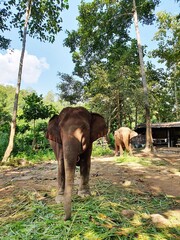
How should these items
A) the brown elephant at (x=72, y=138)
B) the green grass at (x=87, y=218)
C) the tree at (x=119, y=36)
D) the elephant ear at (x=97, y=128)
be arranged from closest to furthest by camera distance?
the green grass at (x=87, y=218)
the brown elephant at (x=72, y=138)
the elephant ear at (x=97, y=128)
the tree at (x=119, y=36)

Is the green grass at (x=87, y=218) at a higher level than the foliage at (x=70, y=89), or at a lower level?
lower

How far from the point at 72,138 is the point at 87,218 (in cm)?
118

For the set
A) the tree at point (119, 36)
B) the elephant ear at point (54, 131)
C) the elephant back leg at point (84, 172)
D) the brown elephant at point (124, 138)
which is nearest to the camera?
the elephant ear at point (54, 131)

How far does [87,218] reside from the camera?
345 cm

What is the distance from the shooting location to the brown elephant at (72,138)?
11.6 ft

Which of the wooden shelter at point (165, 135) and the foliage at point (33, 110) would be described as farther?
the wooden shelter at point (165, 135)

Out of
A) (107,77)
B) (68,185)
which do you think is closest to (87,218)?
(68,185)

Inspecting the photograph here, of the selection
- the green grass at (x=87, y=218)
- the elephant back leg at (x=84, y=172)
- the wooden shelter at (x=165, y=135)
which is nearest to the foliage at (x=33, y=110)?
the green grass at (x=87, y=218)

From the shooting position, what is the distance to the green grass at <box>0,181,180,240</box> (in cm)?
299

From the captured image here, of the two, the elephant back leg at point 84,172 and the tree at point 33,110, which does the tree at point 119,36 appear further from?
the elephant back leg at point 84,172

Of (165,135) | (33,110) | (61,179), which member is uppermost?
(33,110)

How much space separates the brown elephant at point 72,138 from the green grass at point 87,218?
0.27m

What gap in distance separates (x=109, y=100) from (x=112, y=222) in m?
16.7

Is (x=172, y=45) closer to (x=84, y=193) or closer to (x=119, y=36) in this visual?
(x=119, y=36)
